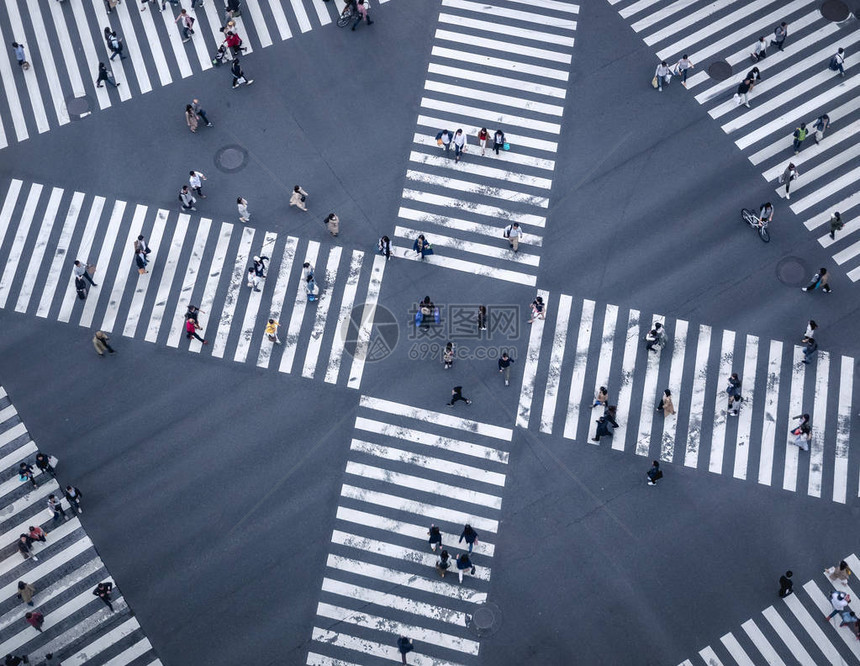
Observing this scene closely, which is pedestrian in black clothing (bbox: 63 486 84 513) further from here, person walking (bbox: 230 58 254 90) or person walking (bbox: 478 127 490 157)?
person walking (bbox: 478 127 490 157)

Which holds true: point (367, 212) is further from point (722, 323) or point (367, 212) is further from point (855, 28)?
point (855, 28)

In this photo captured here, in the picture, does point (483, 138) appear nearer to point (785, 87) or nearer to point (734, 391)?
point (785, 87)

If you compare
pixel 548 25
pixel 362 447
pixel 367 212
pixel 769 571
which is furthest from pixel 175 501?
pixel 548 25

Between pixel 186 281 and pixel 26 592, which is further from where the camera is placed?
pixel 186 281

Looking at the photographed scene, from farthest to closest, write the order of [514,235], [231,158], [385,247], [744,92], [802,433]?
[744,92] → [231,158] → [385,247] → [514,235] → [802,433]

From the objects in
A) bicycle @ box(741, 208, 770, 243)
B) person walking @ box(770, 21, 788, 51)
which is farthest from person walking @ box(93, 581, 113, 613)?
person walking @ box(770, 21, 788, 51)

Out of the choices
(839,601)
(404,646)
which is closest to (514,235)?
(404,646)

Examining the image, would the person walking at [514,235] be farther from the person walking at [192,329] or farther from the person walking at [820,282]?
the person walking at [192,329]

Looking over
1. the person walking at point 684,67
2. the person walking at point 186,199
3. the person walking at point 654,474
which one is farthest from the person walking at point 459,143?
the person walking at point 654,474
